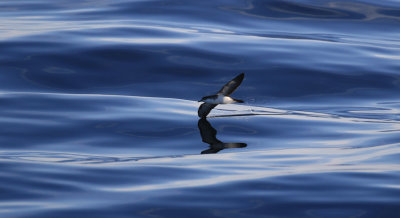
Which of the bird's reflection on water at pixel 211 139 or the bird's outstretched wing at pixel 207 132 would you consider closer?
the bird's reflection on water at pixel 211 139

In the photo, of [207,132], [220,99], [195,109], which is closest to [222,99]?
[220,99]

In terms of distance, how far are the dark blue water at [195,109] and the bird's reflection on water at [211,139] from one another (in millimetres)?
51

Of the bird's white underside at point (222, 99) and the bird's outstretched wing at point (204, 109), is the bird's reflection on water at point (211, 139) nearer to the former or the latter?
the bird's outstretched wing at point (204, 109)

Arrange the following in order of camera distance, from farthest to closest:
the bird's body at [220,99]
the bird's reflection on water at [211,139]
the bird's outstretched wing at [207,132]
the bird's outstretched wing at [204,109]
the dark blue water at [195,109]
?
the bird's outstretched wing at [204,109] < the bird's outstretched wing at [207,132] < the bird's body at [220,99] < the bird's reflection on water at [211,139] < the dark blue water at [195,109]

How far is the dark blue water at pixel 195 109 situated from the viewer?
6926 mm

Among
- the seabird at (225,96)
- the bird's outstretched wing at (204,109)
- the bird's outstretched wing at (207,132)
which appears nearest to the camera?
the seabird at (225,96)

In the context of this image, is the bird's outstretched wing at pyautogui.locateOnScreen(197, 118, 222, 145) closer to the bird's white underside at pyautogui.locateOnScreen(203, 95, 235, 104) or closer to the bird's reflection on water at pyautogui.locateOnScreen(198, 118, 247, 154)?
the bird's reflection on water at pyautogui.locateOnScreen(198, 118, 247, 154)

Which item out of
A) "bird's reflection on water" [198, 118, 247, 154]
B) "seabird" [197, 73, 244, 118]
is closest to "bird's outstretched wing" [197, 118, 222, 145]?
"bird's reflection on water" [198, 118, 247, 154]

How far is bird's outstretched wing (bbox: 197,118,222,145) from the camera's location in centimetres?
984

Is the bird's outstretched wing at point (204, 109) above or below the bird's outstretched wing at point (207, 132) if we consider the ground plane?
above

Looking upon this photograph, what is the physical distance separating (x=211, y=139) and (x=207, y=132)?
425 mm

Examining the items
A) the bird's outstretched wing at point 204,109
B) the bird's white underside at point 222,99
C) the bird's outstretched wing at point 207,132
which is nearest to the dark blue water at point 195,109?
the bird's outstretched wing at point 207,132

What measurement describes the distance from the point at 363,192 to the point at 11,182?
3499mm

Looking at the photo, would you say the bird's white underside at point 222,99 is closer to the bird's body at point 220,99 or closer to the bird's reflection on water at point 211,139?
the bird's body at point 220,99
